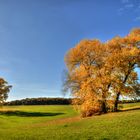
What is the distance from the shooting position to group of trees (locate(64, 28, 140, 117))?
57.3 metres

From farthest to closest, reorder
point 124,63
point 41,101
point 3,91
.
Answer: point 41,101, point 3,91, point 124,63

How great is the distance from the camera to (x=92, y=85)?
192ft

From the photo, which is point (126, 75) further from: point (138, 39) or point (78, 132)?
point (78, 132)

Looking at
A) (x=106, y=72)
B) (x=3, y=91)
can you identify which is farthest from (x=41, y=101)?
(x=106, y=72)

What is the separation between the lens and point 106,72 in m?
57.9

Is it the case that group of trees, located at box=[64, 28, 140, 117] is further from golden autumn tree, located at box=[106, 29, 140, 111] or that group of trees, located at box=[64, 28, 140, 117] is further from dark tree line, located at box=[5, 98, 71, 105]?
dark tree line, located at box=[5, 98, 71, 105]

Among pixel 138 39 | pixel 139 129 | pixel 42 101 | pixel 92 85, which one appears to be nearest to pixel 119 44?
pixel 138 39

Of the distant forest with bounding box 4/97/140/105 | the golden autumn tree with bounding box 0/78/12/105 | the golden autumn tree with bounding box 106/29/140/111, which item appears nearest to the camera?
the golden autumn tree with bounding box 106/29/140/111

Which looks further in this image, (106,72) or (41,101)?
(41,101)

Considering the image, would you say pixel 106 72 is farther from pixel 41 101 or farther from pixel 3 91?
pixel 41 101

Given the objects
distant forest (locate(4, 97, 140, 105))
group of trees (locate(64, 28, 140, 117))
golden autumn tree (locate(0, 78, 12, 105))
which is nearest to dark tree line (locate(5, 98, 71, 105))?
distant forest (locate(4, 97, 140, 105))

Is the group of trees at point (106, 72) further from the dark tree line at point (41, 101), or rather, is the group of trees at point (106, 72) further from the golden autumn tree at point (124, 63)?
the dark tree line at point (41, 101)

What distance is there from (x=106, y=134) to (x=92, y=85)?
27820 mm

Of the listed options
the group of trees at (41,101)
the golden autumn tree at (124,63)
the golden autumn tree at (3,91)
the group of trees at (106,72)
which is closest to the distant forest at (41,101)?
the group of trees at (41,101)
